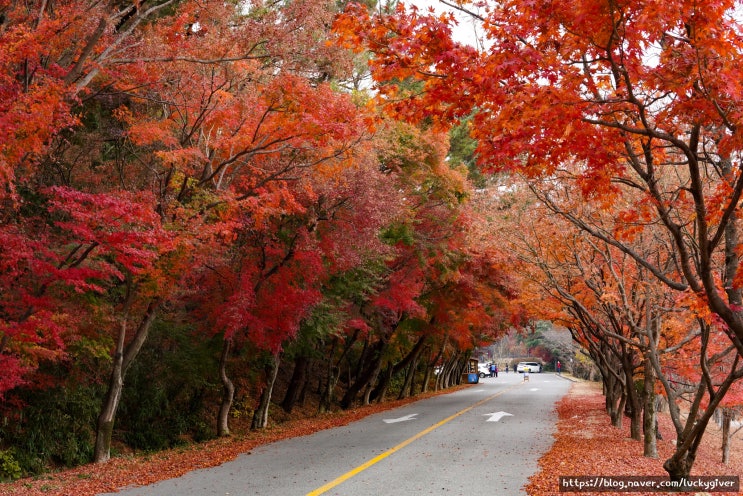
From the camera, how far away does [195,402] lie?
755 inches

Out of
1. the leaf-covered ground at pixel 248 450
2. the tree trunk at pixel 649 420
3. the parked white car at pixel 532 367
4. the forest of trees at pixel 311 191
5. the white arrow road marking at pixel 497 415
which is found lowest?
the parked white car at pixel 532 367

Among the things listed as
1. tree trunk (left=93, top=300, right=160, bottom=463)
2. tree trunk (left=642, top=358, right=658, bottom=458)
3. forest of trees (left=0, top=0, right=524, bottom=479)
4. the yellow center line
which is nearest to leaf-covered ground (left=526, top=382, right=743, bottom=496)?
tree trunk (left=642, top=358, right=658, bottom=458)

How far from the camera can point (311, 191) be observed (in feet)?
45.6

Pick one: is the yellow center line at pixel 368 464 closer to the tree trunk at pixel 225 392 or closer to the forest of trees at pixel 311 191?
the forest of trees at pixel 311 191

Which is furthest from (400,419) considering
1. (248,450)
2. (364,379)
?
(364,379)

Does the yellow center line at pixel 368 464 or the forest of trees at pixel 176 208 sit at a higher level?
the forest of trees at pixel 176 208

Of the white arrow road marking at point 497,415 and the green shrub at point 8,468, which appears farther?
the white arrow road marking at point 497,415

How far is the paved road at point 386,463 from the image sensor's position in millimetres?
8117

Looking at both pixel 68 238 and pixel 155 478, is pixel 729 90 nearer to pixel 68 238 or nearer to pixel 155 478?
pixel 155 478

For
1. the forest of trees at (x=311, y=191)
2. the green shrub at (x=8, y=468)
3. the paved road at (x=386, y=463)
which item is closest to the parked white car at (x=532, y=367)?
the forest of trees at (x=311, y=191)

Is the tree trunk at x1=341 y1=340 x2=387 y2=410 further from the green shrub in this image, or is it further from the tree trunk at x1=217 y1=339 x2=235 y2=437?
the green shrub

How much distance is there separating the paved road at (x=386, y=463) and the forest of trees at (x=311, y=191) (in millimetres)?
2733

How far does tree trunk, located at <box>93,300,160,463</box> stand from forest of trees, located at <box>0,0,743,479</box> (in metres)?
0.04

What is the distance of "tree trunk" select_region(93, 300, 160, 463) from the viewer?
12.5 meters
